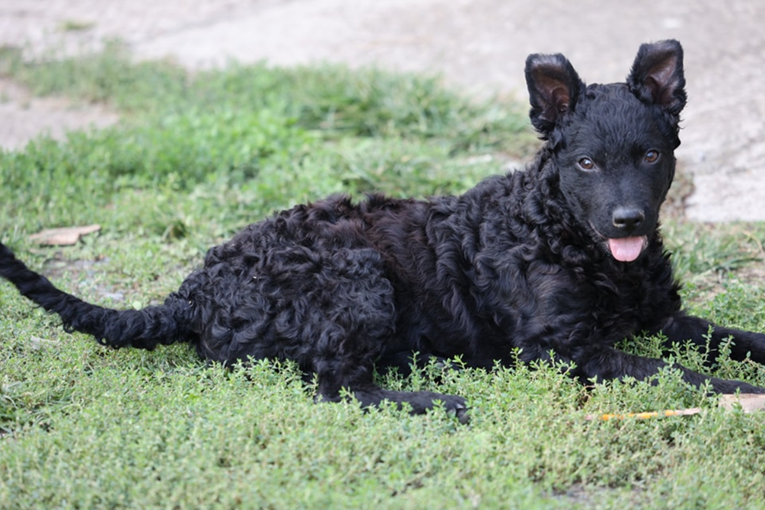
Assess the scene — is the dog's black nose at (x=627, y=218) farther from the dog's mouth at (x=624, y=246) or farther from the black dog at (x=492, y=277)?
the dog's mouth at (x=624, y=246)

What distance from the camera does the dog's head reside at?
3.97 metres

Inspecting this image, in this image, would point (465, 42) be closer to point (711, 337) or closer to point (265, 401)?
point (711, 337)

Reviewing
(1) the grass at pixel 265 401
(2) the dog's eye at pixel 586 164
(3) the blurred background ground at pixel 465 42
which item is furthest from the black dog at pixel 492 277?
(3) the blurred background ground at pixel 465 42

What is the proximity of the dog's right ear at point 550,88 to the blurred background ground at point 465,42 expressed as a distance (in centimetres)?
254

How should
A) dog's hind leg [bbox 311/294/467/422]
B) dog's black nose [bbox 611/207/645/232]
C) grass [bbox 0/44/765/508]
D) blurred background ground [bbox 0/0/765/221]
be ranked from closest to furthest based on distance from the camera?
grass [bbox 0/44/765/508]
dog's black nose [bbox 611/207/645/232]
dog's hind leg [bbox 311/294/467/422]
blurred background ground [bbox 0/0/765/221]

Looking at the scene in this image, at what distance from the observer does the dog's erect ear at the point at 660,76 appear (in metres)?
4.10

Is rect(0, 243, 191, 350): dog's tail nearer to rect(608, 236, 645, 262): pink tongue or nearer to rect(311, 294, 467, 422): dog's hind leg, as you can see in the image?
rect(311, 294, 467, 422): dog's hind leg

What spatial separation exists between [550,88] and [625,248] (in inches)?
35.6

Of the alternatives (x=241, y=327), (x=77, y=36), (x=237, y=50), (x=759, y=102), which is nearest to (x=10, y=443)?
(x=241, y=327)

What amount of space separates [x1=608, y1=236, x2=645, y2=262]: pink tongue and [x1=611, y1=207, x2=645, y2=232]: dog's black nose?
14 cm

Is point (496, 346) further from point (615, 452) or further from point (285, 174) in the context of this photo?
point (285, 174)

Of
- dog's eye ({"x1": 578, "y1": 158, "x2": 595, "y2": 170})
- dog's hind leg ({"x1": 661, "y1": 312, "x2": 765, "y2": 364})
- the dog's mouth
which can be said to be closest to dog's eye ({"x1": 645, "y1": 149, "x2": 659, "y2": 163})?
dog's eye ({"x1": 578, "y1": 158, "x2": 595, "y2": 170})

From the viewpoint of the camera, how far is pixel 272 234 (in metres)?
4.58

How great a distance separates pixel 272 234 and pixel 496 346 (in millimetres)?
1379
